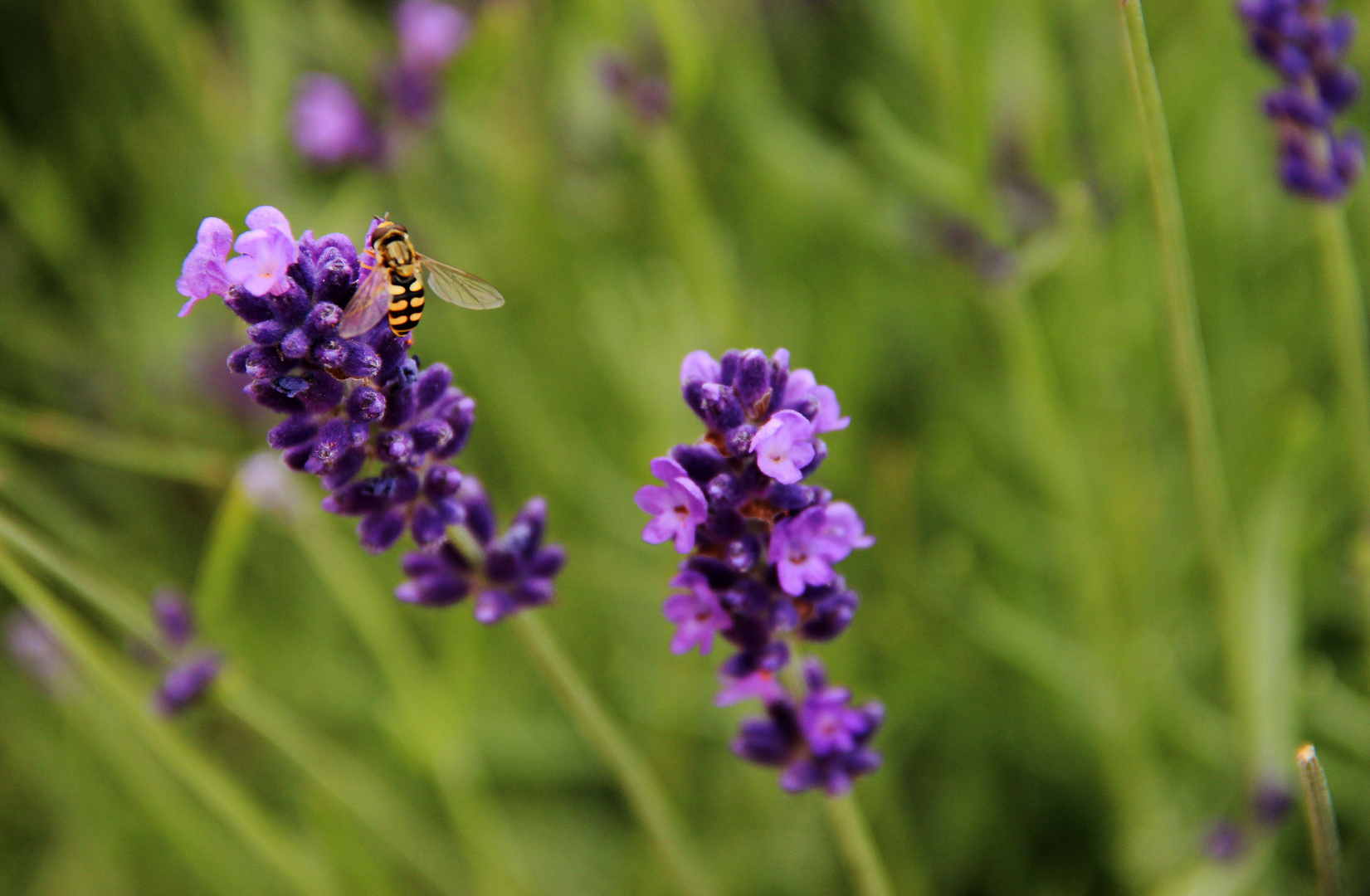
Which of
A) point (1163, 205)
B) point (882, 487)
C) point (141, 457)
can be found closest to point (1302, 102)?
point (1163, 205)

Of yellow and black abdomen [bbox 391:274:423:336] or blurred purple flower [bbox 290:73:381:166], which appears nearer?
yellow and black abdomen [bbox 391:274:423:336]

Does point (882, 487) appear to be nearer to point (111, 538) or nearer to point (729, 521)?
point (729, 521)

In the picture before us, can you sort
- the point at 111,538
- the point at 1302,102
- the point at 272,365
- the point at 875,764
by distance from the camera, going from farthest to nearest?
the point at 111,538 < the point at 1302,102 < the point at 875,764 < the point at 272,365

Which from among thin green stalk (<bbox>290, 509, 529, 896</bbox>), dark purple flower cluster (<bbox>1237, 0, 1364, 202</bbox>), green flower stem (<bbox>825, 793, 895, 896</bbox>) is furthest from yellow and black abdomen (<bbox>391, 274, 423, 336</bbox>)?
dark purple flower cluster (<bbox>1237, 0, 1364, 202</bbox>)

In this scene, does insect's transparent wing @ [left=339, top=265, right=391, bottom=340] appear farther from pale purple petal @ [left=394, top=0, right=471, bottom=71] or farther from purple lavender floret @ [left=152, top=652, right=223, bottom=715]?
pale purple petal @ [left=394, top=0, right=471, bottom=71]

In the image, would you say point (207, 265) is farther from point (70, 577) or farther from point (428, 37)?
point (428, 37)

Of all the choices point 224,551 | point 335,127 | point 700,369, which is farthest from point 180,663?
point 335,127
